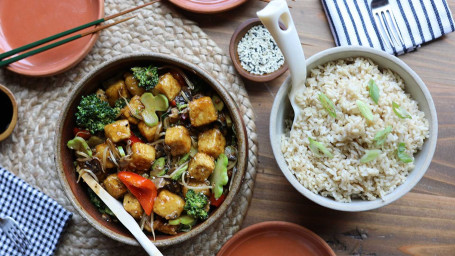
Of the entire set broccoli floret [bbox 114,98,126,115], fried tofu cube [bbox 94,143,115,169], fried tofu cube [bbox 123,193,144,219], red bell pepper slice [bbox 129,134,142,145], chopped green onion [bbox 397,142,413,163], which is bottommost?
fried tofu cube [bbox 123,193,144,219]

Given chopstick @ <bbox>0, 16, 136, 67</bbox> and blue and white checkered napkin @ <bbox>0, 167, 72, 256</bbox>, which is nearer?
chopstick @ <bbox>0, 16, 136, 67</bbox>

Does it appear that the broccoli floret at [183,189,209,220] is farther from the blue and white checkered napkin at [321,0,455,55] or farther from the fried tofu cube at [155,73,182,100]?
the blue and white checkered napkin at [321,0,455,55]

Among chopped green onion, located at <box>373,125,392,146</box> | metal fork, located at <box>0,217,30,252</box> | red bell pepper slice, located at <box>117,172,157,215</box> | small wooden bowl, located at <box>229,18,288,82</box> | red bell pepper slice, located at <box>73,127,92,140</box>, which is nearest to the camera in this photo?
chopped green onion, located at <box>373,125,392,146</box>

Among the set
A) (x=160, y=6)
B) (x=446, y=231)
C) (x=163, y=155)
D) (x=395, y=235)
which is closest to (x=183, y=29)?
(x=160, y=6)

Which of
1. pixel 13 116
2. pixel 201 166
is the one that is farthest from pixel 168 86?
pixel 13 116

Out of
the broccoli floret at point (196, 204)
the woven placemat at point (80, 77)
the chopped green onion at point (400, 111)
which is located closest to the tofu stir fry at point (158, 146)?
the broccoli floret at point (196, 204)

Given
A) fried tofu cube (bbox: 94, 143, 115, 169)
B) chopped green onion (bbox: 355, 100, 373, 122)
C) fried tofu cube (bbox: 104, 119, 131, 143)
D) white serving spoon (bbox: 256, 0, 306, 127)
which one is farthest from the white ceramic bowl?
fried tofu cube (bbox: 94, 143, 115, 169)

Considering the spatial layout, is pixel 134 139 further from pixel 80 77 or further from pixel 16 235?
pixel 16 235
